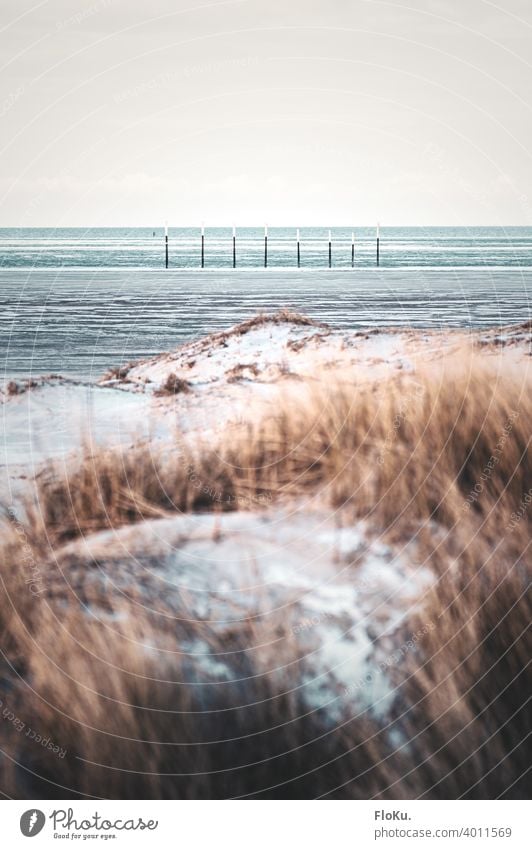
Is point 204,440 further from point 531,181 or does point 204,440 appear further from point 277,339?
point 531,181

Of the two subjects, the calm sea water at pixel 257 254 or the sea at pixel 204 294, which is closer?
the sea at pixel 204 294

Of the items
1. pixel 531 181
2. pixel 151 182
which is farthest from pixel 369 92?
pixel 151 182

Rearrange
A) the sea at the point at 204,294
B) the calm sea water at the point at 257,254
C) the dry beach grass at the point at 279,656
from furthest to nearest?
the calm sea water at the point at 257,254, the sea at the point at 204,294, the dry beach grass at the point at 279,656

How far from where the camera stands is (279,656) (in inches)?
138

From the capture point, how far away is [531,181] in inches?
263

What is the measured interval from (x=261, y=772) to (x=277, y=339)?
2.76 m

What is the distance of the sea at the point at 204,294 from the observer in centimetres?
1104
